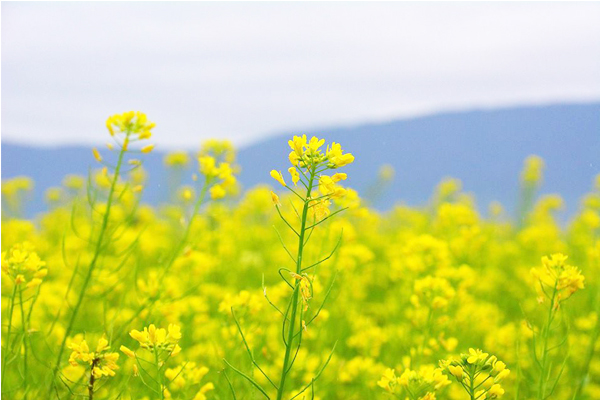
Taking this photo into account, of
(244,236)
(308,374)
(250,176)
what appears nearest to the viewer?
(308,374)

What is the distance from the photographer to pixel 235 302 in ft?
7.82

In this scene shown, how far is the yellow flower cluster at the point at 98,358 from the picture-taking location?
1643 mm

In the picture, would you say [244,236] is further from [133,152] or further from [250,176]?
[250,176]

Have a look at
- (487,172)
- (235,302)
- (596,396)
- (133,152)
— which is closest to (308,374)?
(235,302)

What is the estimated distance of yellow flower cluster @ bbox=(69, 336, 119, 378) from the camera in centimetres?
164

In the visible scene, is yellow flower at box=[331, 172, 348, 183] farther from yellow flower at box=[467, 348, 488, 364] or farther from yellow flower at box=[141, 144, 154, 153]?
yellow flower at box=[141, 144, 154, 153]

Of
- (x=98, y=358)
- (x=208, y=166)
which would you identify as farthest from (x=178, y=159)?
(x=98, y=358)

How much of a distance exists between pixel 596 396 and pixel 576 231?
4087mm

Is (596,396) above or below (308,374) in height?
below

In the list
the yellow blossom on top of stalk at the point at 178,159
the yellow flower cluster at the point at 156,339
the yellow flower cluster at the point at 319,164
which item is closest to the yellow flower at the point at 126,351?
the yellow flower cluster at the point at 156,339

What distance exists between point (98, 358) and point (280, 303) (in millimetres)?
1765

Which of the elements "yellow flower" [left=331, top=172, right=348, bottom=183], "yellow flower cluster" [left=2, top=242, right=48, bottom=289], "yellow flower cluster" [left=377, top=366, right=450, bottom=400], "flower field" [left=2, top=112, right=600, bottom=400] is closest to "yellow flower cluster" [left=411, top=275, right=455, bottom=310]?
"flower field" [left=2, top=112, right=600, bottom=400]

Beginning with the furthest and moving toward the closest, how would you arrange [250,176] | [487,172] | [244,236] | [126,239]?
[250,176] < [487,172] < [244,236] < [126,239]

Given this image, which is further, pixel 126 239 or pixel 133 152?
pixel 126 239
